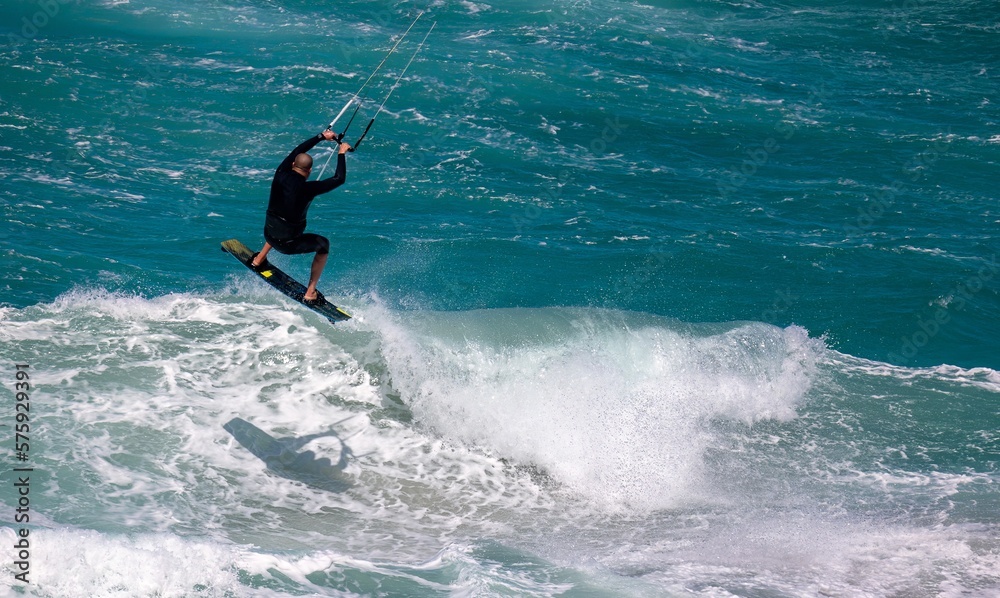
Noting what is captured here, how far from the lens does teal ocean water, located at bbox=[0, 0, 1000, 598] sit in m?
11.1

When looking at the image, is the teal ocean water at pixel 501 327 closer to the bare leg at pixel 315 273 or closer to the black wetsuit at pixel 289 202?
the bare leg at pixel 315 273

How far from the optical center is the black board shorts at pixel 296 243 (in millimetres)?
11586

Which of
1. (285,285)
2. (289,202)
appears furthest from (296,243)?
(285,285)

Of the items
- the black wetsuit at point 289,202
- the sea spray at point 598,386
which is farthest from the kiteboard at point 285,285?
the sea spray at point 598,386

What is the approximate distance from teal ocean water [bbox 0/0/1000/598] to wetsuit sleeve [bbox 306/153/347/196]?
385cm

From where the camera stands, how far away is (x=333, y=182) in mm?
10727

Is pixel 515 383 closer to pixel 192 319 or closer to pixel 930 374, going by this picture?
pixel 192 319

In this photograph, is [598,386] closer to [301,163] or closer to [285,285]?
[285,285]

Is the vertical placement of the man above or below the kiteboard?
above

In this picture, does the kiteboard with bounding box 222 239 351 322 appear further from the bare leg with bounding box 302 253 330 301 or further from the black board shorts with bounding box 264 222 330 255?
the black board shorts with bounding box 264 222 330 255

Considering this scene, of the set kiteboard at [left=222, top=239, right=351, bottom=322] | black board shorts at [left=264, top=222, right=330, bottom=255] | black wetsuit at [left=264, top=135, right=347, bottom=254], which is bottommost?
kiteboard at [left=222, top=239, right=351, bottom=322]

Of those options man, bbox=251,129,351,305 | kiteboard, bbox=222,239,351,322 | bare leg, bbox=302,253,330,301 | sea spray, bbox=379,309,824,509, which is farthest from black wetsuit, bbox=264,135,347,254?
sea spray, bbox=379,309,824,509

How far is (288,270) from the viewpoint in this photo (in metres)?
18.1

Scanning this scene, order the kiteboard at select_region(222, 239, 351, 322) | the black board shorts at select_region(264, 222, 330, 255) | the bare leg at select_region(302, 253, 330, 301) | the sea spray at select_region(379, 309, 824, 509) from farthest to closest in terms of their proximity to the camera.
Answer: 1. the sea spray at select_region(379, 309, 824, 509)
2. the kiteboard at select_region(222, 239, 351, 322)
3. the bare leg at select_region(302, 253, 330, 301)
4. the black board shorts at select_region(264, 222, 330, 255)
